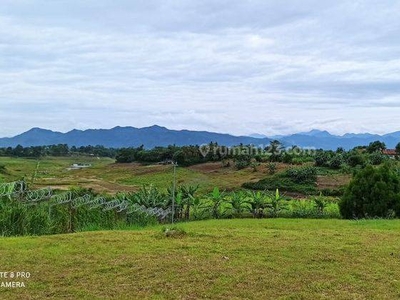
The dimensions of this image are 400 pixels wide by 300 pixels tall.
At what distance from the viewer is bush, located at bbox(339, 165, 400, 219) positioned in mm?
15578

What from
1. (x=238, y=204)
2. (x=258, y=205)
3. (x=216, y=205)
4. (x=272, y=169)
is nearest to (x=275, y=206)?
(x=258, y=205)

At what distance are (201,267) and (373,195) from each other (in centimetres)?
1121

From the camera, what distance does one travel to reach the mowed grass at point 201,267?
17.5ft

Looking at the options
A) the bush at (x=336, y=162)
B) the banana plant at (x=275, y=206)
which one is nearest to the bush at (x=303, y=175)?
the bush at (x=336, y=162)

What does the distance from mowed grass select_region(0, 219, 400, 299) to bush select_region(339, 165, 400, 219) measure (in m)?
7.51

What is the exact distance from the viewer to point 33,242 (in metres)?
7.64

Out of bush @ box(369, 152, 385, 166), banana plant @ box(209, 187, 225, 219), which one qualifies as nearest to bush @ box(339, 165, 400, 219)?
banana plant @ box(209, 187, 225, 219)

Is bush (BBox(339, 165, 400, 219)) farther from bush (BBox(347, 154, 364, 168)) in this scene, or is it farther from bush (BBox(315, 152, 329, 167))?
bush (BBox(315, 152, 329, 167))

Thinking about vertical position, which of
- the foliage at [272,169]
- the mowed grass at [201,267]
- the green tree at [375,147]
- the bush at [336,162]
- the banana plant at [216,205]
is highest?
the green tree at [375,147]

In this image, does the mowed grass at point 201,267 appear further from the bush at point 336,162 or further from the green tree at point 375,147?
the green tree at point 375,147

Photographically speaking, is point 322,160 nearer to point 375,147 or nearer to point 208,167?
point 375,147

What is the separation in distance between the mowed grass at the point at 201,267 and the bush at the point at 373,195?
7.51 meters

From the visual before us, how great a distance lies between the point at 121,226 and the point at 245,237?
234 inches

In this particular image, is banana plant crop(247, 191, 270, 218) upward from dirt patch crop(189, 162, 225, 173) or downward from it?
downward
